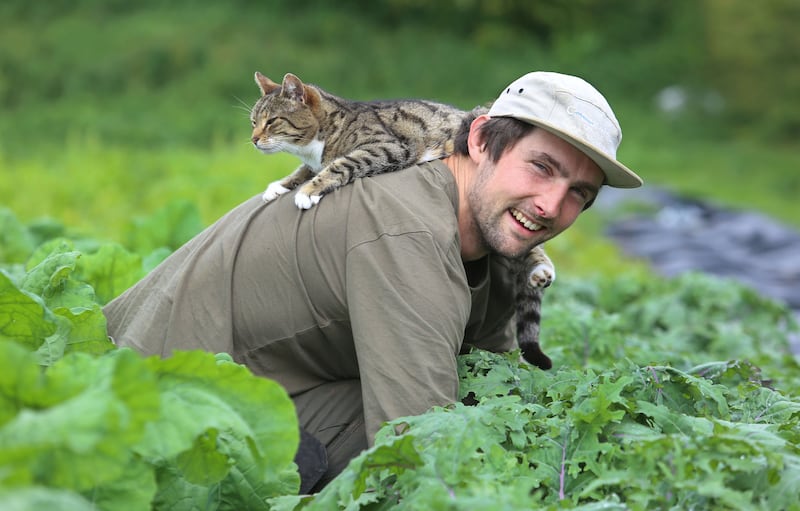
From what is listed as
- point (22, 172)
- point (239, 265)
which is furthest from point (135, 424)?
point (22, 172)

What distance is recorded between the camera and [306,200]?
281cm

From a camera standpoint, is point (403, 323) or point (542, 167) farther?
point (542, 167)

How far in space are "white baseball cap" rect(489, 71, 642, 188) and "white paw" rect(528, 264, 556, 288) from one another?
44cm

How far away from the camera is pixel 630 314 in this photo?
5.75 m

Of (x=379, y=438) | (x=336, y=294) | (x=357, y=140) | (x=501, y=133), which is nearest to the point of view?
(x=379, y=438)

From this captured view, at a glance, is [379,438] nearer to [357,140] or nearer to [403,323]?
Answer: [403,323]

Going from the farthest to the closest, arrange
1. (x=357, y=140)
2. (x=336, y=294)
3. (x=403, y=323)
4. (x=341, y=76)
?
(x=341, y=76) < (x=357, y=140) < (x=336, y=294) < (x=403, y=323)

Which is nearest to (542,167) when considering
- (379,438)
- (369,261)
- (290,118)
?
(369,261)

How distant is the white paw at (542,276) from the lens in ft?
10.6

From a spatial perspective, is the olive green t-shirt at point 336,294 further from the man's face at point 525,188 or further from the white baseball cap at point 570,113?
the white baseball cap at point 570,113

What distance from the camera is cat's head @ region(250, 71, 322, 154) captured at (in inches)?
142

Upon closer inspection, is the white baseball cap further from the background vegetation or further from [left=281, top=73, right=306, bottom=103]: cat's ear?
the background vegetation

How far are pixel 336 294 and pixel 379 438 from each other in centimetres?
59

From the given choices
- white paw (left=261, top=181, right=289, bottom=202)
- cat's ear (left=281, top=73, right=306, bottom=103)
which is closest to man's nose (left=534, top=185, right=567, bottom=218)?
white paw (left=261, top=181, right=289, bottom=202)
